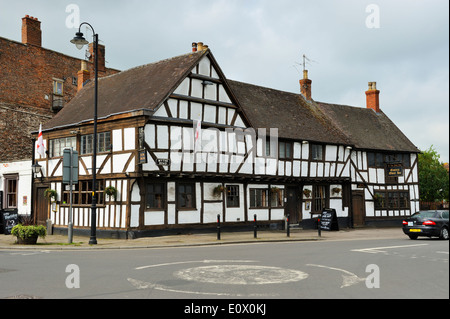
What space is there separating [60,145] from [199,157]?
8048mm

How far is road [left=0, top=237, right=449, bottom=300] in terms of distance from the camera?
8.34 m

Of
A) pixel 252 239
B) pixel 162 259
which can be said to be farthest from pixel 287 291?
pixel 252 239

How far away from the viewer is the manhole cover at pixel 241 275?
31.9ft

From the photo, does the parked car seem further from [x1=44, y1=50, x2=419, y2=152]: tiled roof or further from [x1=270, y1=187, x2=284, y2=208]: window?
[x1=44, y1=50, x2=419, y2=152]: tiled roof

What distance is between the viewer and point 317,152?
102ft

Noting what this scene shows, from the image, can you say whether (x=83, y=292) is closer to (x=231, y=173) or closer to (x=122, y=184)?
(x=122, y=184)

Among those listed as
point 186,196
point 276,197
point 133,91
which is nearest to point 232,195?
point 186,196

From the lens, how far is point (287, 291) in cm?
856

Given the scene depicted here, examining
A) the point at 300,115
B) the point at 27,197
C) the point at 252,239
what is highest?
the point at 300,115

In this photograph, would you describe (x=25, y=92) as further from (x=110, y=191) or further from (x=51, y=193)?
(x=110, y=191)

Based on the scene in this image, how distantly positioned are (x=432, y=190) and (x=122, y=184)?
43.7 metres

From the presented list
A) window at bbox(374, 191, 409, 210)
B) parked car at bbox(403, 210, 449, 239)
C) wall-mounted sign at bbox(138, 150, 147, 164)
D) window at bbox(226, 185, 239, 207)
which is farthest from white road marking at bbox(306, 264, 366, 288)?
window at bbox(374, 191, 409, 210)

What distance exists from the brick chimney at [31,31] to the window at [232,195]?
19.8 meters

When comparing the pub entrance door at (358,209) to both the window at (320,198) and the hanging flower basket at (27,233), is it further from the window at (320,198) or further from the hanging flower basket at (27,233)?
the hanging flower basket at (27,233)
